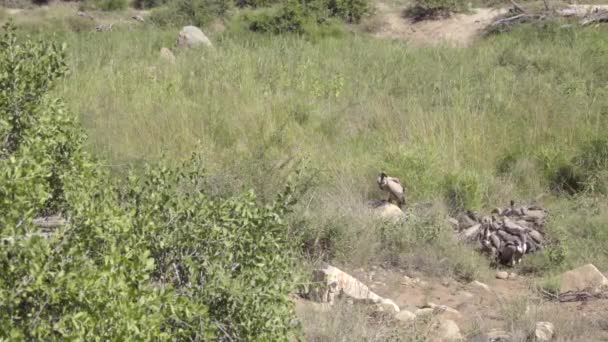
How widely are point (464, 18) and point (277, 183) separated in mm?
13028

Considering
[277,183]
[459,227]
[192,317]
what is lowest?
[459,227]

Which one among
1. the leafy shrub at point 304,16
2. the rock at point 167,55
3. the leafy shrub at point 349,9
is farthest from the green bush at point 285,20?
the rock at point 167,55

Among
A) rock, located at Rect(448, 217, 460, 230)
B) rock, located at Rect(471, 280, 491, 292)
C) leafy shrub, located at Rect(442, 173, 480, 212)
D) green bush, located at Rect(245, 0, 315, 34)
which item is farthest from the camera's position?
green bush, located at Rect(245, 0, 315, 34)

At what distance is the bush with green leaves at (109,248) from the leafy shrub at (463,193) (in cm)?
363

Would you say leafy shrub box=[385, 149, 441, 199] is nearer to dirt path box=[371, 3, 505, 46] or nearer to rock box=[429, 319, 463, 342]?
rock box=[429, 319, 463, 342]

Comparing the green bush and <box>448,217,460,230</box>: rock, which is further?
the green bush

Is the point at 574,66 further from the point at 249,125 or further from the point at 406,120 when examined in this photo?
the point at 249,125

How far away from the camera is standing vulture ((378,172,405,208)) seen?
261 inches

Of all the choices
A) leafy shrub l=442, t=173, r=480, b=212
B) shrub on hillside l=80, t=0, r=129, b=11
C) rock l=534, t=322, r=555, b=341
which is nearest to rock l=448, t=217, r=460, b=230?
leafy shrub l=442, t=173, r=480, b=212

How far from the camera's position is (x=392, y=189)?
6621 mm

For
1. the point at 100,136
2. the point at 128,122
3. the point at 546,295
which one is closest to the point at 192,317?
the point at 546,295

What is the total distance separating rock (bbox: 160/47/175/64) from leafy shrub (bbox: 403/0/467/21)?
7334mm

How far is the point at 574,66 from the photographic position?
10617 mm

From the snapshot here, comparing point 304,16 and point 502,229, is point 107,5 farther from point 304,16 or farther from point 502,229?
point 502,229
